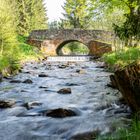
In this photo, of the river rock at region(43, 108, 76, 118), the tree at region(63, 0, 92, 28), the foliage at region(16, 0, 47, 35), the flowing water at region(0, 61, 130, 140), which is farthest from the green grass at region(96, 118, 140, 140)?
the tree at region(63, 0, 92, 28)

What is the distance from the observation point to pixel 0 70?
14406 mm

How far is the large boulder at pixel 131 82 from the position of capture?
5738mm

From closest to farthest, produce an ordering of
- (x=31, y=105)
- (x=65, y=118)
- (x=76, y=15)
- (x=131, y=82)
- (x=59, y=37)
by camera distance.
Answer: (x=131, y=82)
(x=65, y=118)
(x=31, y=105)
(x=59, y=37)
(x=76, y=15)

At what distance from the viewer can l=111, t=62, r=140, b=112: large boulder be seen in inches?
226

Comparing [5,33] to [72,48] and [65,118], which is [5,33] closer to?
[65,118]

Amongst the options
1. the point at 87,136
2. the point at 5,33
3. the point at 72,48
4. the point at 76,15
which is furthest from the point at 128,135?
the point at 72,48

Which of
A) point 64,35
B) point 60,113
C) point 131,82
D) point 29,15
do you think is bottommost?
point 60,113

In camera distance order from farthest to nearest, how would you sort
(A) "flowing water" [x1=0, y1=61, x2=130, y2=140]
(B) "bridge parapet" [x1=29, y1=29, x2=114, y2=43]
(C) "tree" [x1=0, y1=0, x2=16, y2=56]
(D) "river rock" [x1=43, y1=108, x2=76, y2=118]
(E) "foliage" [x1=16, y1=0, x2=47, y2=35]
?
(E) "foliage" [x1=16, y1=0, x2=47, y2=35]
(B) "bridge parapet" [x1=29, y1=29, x2=114, y2=43]
(C) "tree" [x1=0, y1=0, x2=16, y2=56]
(D) "river rock" [x1=43, y1=108, x2=76, y2=118]
(A) "flowing water" [x1=0, y1=61, x2=130, y2=140]

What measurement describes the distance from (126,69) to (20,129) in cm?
218

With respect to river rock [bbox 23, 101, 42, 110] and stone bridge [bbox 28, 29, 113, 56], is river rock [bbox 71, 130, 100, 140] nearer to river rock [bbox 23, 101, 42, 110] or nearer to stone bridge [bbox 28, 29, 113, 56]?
river rock [bbox 23, 101, 42, 110]

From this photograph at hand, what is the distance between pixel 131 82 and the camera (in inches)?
232

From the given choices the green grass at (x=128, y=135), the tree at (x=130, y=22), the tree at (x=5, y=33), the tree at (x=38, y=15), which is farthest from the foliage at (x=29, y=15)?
the green grass at (x=128, y=135)

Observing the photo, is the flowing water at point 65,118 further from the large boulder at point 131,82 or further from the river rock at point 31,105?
the large boulder at point 131,82

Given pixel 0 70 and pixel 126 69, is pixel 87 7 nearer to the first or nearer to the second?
pixel 0 70
